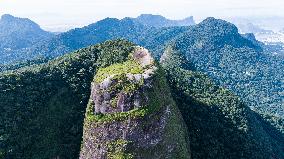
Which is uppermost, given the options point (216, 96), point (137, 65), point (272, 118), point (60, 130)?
point (137, 65)

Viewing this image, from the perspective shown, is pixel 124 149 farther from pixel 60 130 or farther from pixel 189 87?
pixel 189 87

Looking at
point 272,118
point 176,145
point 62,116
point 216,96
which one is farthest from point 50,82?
point 272,118

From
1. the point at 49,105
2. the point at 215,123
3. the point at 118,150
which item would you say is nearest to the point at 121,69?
the point at 118,150

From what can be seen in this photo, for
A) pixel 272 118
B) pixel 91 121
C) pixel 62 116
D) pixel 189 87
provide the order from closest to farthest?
1. pixel 91 121
2. pixel 62 116
3. pixel 189 87
4. pixel 272 118

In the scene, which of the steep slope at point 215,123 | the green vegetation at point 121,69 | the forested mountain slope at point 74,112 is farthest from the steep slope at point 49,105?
the steep slope at point 215,123

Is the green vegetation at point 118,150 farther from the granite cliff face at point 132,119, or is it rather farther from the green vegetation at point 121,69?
the green vegetation at point 121,69

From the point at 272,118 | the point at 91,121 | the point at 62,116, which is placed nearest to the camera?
the point at 91,121

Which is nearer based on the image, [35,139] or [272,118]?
[35,139]
